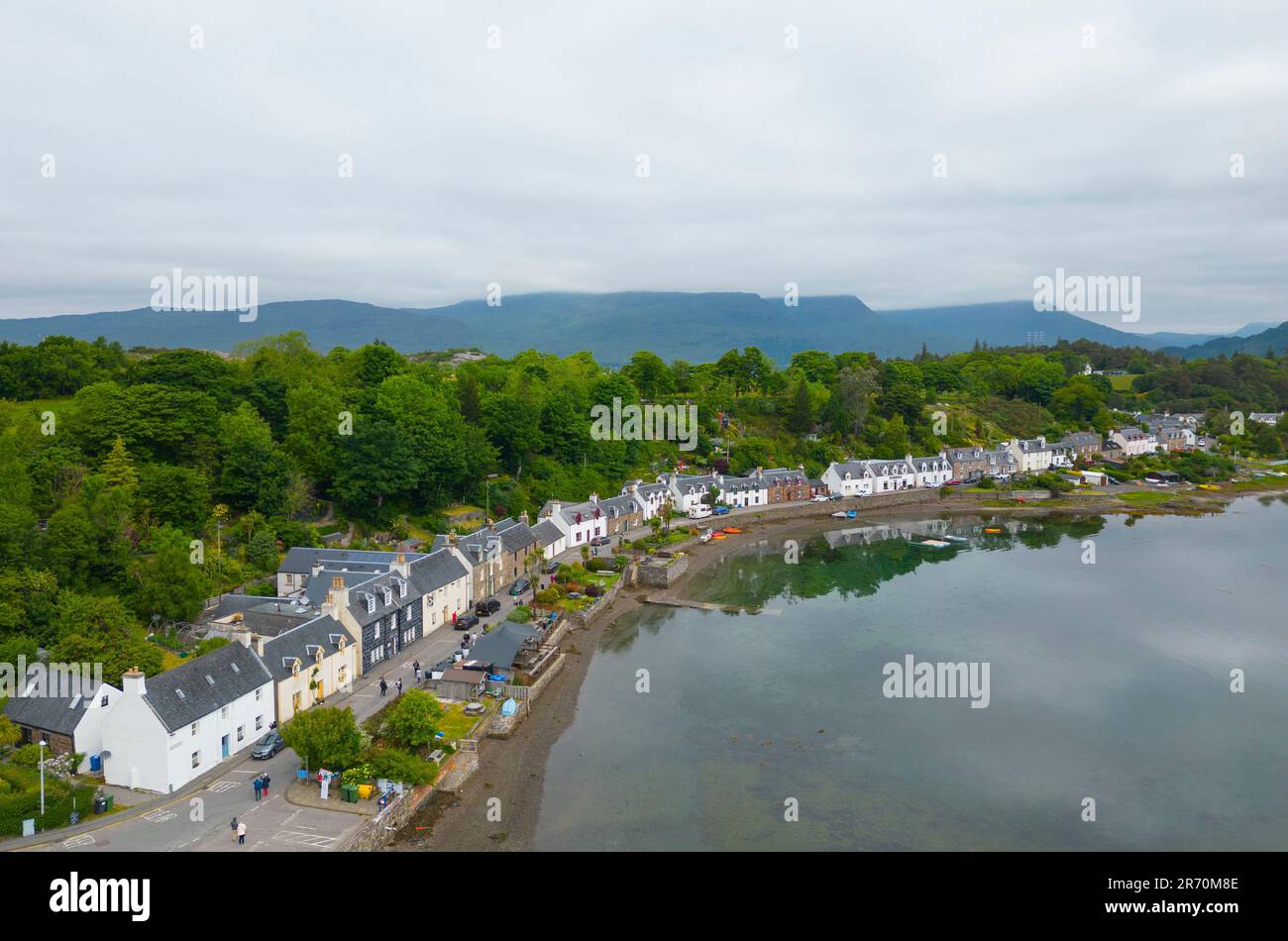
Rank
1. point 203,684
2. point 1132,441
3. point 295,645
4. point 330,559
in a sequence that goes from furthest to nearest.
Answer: point 1132,441 < point 330,559 < point 295,645 < point 203,684

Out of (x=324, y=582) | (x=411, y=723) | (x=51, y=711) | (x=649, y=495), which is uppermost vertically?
(x=649, y=495)

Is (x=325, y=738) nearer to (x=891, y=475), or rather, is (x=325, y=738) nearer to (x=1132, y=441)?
(x=891, y=475)

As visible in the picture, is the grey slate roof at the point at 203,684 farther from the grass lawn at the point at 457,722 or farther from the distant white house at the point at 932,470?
the distant white house at the point at 932,470

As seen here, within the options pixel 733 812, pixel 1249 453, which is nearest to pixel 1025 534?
pixel 733 812

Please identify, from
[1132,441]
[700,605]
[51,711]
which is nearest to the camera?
[51,711]

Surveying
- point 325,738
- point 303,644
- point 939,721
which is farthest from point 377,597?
point 939,721

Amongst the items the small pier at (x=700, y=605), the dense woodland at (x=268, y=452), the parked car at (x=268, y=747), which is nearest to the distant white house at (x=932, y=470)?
the dense woodland at (x=268, y=452)
